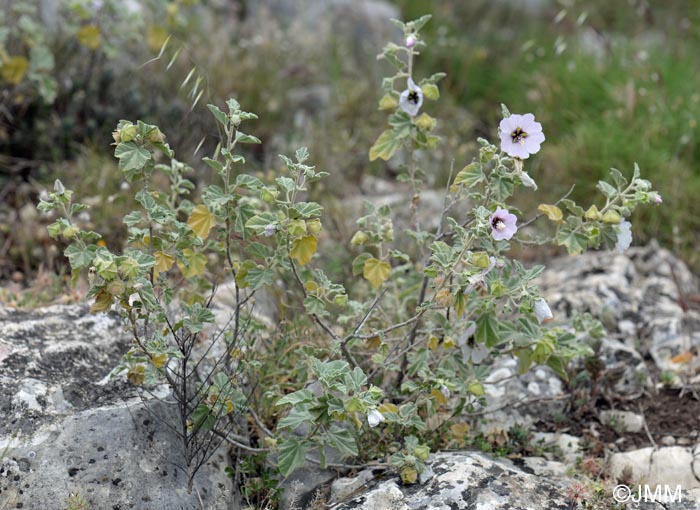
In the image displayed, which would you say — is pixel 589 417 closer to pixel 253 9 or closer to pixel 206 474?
pixel 206 474

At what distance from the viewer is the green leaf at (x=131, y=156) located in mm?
2229

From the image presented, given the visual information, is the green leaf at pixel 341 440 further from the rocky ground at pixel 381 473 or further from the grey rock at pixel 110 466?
the grey rock at pixel 110 466

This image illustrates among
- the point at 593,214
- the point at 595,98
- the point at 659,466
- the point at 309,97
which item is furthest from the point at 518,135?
the point at 309,97

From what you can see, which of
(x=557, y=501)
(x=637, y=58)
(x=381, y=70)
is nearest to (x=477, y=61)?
(x=381, y=70)

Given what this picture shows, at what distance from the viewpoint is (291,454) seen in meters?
2.22

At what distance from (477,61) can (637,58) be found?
1.39m

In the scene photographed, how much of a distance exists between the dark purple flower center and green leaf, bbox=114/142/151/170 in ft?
3.65

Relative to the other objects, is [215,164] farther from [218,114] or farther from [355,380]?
[355,380]

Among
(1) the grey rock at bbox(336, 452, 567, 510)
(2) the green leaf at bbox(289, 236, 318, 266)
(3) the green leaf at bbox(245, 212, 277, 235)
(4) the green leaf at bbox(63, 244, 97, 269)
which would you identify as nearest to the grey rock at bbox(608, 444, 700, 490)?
(1) the grey rock at bbox(336, 452, 567, 510)

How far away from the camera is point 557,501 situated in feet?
7.84

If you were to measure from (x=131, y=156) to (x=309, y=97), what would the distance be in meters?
3.77

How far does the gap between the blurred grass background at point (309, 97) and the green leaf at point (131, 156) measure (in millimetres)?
1185

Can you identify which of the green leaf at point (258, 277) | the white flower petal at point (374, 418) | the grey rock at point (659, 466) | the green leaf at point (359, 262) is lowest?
the grey rock at point (659, 466)

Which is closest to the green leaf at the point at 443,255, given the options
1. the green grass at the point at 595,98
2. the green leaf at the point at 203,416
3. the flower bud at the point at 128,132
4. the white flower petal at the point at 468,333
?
the white flower petal at the point at 468,333
